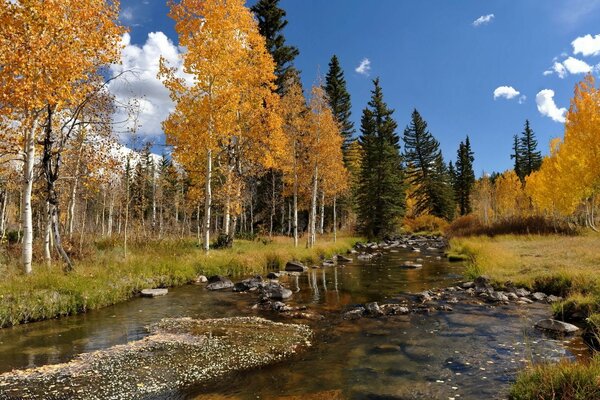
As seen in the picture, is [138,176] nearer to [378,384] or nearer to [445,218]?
[378,384]

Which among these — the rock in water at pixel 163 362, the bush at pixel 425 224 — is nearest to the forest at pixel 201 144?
the rock in water at pixel 163 362

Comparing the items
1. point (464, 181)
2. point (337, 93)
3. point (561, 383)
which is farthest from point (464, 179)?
point (561, 383)

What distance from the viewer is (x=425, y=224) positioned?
61.8 meters

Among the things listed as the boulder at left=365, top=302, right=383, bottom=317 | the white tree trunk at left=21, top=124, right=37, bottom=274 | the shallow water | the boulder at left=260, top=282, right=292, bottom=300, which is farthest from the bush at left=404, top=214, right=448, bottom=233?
the white tree trunk at left=21, top=124, right=37, bottom=274

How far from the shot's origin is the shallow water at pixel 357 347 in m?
6.64

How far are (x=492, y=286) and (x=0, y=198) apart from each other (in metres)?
37.6

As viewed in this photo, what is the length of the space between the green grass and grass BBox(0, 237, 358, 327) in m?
11.8

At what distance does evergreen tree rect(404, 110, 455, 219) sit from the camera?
62.8m

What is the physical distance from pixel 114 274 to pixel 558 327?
46.4ft

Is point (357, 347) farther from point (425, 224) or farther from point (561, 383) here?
point (425, 224)

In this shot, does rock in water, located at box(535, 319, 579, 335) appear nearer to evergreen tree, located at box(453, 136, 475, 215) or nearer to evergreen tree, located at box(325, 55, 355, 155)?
evergreen tree, located at box(325, 55, 355, 155)

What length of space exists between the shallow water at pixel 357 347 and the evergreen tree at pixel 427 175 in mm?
52217

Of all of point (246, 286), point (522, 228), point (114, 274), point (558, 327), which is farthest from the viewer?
point (522, 228)

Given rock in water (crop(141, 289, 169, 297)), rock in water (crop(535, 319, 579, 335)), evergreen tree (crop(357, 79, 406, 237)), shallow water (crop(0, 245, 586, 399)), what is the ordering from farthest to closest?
evergreen tree (crop(357, 79, 406, 237)) < rock in water (crop(141, 289, 169, 297)) < rock in water (crop(535, 319, 579, 335)) < shallow water (crop(0, 245, 586, 399))
